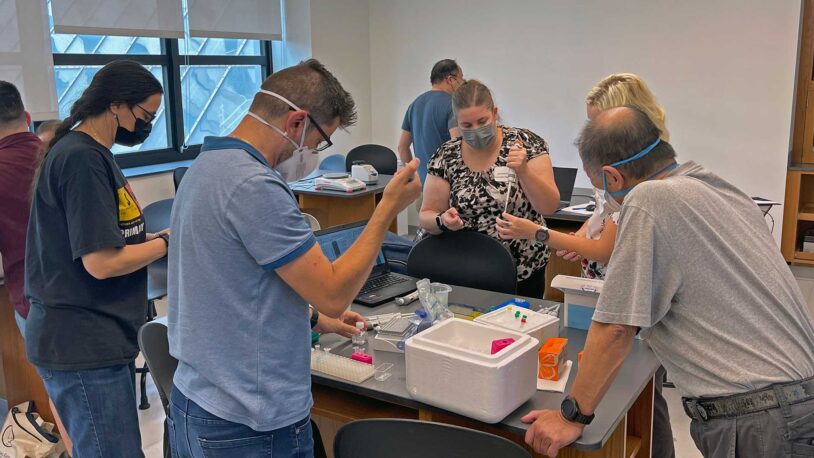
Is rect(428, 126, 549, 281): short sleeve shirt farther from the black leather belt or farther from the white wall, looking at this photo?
the white wall

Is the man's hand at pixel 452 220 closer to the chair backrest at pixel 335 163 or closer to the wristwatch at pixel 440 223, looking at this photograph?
the wristwatch at pixel 440 223

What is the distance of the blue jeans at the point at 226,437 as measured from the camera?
4.60 feet

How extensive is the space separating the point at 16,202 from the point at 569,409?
1.83 metres

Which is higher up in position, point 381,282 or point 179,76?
point 179,76

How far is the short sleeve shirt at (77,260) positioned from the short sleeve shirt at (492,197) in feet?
4.01

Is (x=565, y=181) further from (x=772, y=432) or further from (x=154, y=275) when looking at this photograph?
(x=772, y=432)

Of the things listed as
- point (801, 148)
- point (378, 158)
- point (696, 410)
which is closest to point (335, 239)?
point (696, 410)

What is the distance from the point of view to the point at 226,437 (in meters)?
1.40

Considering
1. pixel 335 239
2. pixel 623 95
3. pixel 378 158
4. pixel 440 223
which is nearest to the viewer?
pixel 623 95

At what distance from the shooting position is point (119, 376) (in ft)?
6.28

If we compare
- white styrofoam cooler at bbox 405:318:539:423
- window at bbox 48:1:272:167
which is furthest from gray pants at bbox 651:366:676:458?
window at bbox 48:1:272:167

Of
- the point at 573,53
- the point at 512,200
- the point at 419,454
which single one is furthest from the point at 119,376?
the point at 573,53

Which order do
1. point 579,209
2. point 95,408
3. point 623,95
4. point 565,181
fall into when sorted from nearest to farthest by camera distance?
point 95,408
point 623,95
point 579,209
point 565,181

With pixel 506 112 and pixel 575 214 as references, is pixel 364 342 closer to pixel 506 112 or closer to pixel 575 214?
pixel 575 214
